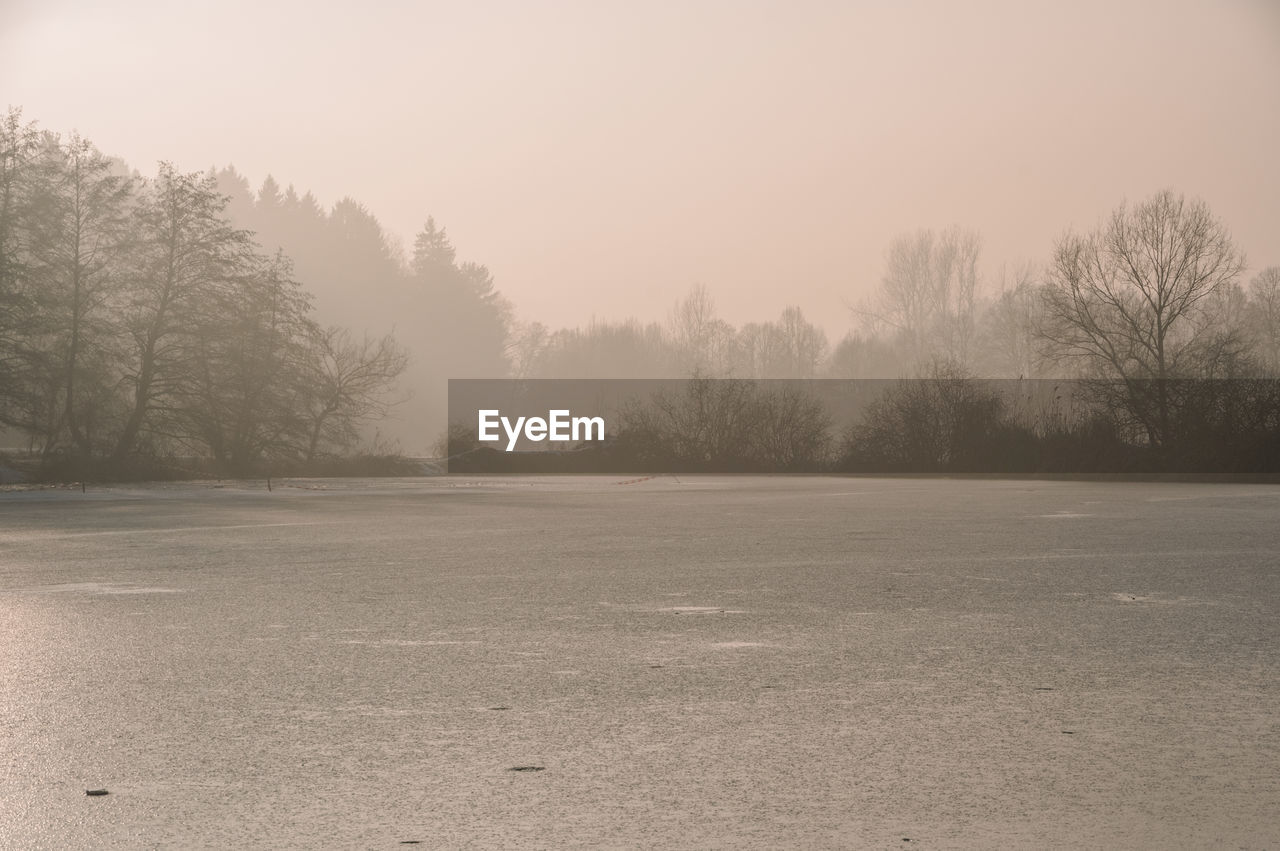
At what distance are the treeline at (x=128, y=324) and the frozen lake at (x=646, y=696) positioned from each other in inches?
→ 973

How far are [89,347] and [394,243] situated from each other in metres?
82.3

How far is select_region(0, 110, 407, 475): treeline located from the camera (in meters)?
36.2

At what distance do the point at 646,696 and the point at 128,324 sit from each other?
3569 centimetres

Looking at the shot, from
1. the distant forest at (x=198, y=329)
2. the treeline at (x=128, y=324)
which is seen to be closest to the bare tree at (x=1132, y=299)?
the distant forest at (x=198, y=329)

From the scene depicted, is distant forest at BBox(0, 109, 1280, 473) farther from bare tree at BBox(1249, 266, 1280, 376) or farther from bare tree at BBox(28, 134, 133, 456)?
bare tree at BBox(1249, 266, 1280, 376)

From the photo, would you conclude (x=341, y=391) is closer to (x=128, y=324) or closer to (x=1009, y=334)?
(x=128, y=324)

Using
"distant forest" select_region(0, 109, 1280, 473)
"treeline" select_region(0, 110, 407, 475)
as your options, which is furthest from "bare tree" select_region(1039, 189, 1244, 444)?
"treeline" select_region(0, 110, 407, 475)

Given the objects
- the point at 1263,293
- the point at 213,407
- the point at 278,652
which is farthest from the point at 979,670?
the point at 1263,293

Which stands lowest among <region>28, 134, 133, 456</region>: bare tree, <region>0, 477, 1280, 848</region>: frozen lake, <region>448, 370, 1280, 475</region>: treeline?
<region>0, 477, 1280, 848</region>: frozen lake

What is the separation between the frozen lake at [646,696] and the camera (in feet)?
14.3

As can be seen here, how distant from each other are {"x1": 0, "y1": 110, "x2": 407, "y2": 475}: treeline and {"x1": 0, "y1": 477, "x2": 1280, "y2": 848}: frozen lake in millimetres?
24709

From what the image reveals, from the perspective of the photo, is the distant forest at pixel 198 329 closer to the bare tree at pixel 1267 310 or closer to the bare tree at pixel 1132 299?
the bare tree at pixel 1132 299

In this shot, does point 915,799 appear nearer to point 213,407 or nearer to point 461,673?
point 461,673

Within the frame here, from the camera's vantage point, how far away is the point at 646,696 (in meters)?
6.26
